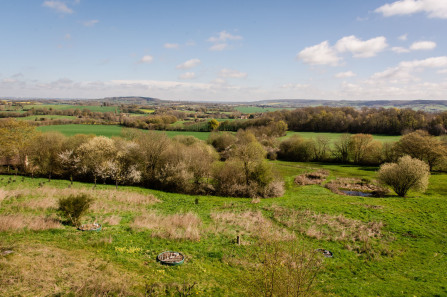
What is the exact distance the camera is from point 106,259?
41.0ft

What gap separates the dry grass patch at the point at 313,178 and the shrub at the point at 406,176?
513 inches

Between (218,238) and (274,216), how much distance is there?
9.19 m

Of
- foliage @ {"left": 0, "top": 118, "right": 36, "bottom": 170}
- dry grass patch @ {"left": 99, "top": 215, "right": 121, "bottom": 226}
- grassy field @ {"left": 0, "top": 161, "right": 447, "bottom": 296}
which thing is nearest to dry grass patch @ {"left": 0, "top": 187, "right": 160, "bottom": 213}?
grassy field @ {"left": 0, "top": 161, "right": 447, "bottom": 296}

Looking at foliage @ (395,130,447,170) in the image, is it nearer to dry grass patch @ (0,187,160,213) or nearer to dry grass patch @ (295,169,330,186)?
dry grass patch @ (295,169,330,186)

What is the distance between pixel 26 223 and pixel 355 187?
51024mm

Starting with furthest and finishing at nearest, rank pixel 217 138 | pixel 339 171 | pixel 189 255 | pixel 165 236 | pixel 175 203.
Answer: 1. pixel 217 138
2. pixel 339 171
3. pixel 175 203
4. pixel 165 236
5. pixel 189 255

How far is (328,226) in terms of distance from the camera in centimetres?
2277

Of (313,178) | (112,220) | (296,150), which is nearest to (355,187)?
(313,178)

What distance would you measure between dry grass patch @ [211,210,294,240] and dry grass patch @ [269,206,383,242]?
1857mm

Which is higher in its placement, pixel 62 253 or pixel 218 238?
pixel 62 253

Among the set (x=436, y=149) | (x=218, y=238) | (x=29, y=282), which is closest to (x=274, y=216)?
(x=218, y=238)

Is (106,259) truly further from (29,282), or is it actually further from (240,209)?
(240,209)

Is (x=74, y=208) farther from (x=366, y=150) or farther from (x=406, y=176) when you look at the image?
(x=366, y=150)

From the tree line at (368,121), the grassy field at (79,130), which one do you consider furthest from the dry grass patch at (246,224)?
the tree line at (368,121)
